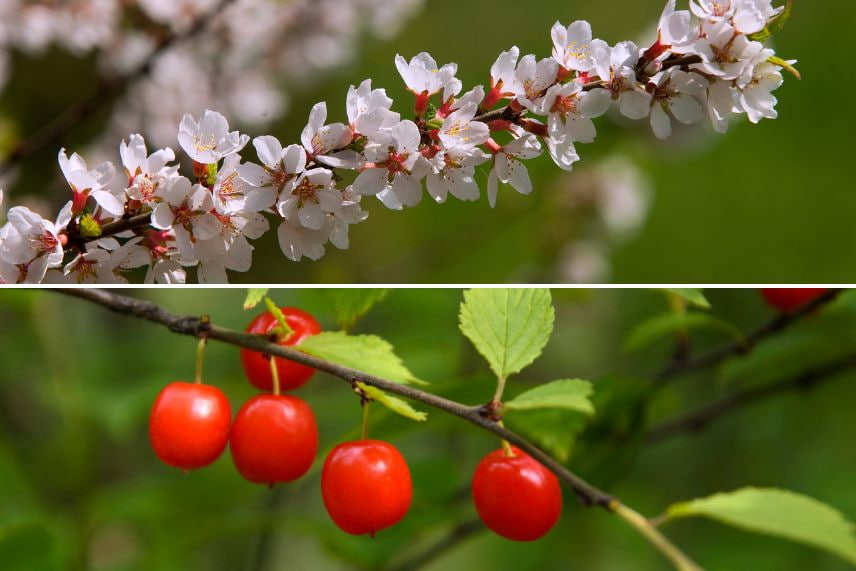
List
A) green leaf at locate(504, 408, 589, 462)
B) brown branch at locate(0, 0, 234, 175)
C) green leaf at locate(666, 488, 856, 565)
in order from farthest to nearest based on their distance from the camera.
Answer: brown branch at locate(0, 0, 234, 175), green leaf at locate(504, 408, 589, 462), green leaf at locate(666, 488, 856, 565)

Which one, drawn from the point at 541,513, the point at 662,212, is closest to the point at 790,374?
the point at 541,513

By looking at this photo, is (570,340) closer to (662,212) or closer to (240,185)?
(240,185)

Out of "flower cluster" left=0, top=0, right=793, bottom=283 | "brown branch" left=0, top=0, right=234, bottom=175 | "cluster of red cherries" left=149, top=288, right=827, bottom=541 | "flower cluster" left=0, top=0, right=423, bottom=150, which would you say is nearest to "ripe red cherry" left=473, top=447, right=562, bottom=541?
"cluster of red cherries" left=149, top=288, right=827, bottom=541

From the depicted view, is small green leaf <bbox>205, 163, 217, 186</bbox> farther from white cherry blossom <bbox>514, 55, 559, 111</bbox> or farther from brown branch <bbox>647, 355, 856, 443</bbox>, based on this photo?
brown branch <bbox>647, 355, 856, 443</bbox>

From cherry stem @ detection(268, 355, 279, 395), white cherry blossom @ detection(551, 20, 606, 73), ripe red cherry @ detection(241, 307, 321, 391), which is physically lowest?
cherry stem @ detection(268, 355, 279, 395)

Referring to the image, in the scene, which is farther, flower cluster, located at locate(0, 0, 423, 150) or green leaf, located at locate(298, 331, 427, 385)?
Result: flower cluster, located at locate(0, 0, 423, 150)

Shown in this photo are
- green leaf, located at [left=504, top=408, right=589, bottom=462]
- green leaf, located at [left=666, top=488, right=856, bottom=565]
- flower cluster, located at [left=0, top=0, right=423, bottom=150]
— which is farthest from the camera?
flower cluster, located at [left=0, top=0, right=423, bottom=150]

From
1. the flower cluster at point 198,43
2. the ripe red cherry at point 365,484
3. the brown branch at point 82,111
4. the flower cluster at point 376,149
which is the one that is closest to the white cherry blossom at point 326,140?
the flower cluster at point 376,149
